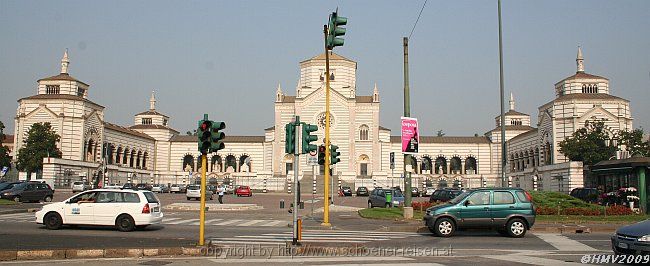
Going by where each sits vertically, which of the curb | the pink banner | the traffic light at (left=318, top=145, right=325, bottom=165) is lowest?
the curb

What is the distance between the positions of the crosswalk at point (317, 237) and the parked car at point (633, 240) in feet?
23.1

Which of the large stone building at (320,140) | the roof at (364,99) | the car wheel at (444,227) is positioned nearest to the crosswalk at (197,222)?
the car wheel at (444,227)

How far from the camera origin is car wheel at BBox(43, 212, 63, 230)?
759 inches

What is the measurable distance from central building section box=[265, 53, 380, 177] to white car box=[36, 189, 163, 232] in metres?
69.8

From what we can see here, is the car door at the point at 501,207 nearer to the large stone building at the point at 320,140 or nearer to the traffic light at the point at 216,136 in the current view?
the traffic light at the point at 216,136

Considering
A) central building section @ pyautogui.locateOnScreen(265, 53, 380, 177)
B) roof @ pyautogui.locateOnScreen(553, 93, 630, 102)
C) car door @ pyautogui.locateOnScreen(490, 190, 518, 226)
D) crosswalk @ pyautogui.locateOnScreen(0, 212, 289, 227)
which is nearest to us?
car door @ pyautogui.locateOnScreen(490, 190, 518, 226)

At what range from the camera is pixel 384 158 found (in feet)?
320

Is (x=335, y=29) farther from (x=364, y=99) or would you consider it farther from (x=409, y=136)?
(x=364, y=99)

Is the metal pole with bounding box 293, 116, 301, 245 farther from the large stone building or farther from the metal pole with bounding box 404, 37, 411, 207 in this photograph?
the large stone building

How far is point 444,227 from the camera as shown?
18859 millimetres

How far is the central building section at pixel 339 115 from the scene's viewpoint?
302 feet

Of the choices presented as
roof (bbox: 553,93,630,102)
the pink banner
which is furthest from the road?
roof (bbox: 553,93,630,102)

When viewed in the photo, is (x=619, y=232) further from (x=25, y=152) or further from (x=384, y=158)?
(x=384, y=158)

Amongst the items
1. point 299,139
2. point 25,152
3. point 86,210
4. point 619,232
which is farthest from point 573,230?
point 25,152
